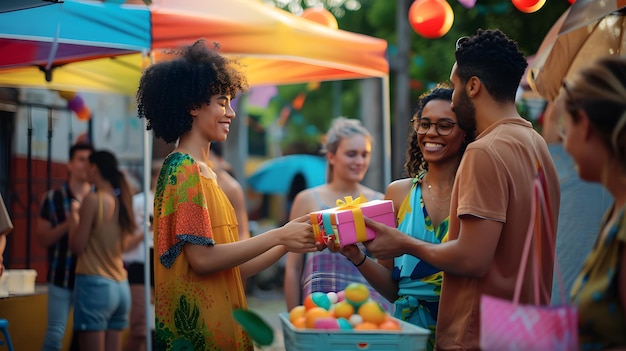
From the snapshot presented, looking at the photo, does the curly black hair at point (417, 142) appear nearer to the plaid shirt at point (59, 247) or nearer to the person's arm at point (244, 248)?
the person's arm at point (244, 248)

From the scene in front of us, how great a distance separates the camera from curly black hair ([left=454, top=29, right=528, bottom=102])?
298cm

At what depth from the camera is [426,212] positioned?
346 cm

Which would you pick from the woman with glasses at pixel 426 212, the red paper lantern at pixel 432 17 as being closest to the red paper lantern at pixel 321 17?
the red paper lantern at pixel 432 17

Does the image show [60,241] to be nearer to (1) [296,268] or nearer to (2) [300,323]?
(1) [296,268]

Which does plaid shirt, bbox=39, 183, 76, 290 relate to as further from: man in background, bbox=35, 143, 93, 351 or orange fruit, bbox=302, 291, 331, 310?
orange fruit, bbox=302, 291, 331, 310

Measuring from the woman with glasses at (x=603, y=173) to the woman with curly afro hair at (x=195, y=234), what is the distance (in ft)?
3.94

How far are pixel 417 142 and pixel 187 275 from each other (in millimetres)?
1495

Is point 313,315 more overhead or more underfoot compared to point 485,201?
Answer: more underfoot

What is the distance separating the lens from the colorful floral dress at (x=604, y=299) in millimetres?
2111

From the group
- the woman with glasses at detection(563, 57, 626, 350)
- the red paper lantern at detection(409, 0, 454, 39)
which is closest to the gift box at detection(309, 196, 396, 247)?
the woman with glasses at detection(563, 57, 626, 350)

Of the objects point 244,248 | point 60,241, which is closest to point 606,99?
point 244,248

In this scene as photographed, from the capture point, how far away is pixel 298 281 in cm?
569

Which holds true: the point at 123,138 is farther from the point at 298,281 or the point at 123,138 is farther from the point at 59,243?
the point at 298,281

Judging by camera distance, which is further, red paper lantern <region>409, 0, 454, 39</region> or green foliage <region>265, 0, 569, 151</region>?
green foliage <region>265, 0, 569, 151</region>
